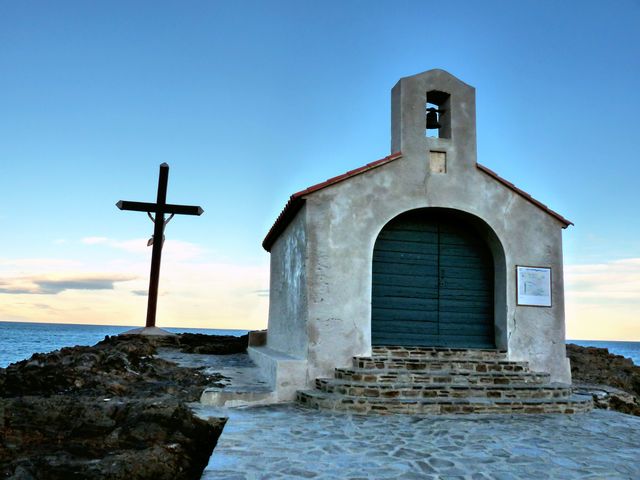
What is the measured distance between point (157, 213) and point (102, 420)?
425 inches

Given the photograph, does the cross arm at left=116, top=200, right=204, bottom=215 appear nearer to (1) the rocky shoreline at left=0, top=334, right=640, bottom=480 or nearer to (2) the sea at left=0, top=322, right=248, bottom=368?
(1) the rocky shoreline at left=0, top=334, right=640, bottom=480

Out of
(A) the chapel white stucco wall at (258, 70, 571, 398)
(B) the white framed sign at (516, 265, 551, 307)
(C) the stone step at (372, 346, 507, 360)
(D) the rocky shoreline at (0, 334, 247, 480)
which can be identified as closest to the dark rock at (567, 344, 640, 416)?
(A) the chapel white stucco wall at (258, 70, 571, 398)

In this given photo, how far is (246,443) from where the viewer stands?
243 inches

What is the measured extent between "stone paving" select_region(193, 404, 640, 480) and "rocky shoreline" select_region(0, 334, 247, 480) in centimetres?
50

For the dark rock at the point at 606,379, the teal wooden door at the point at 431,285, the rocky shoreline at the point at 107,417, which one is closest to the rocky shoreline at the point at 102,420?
the rocky shoreline at the point at 107,417

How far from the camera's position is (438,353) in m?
10.0

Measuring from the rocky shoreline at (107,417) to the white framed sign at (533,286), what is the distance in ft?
7.27

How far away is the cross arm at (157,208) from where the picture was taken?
17.6 meters

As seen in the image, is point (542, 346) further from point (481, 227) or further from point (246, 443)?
point (246, 443)

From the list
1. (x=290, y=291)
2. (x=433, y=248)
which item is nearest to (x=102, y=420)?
(x=290, y=291)

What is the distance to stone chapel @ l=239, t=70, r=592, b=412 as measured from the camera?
992cm

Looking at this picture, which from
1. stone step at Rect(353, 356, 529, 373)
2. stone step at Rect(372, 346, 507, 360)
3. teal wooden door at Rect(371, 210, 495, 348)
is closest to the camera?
stone step at Rect(353, 356, 529, 373)

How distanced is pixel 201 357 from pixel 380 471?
33.1 feet

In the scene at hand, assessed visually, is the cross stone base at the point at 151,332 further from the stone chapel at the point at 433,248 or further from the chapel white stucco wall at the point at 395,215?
the chapel white stucco wall at the point at 395,215
